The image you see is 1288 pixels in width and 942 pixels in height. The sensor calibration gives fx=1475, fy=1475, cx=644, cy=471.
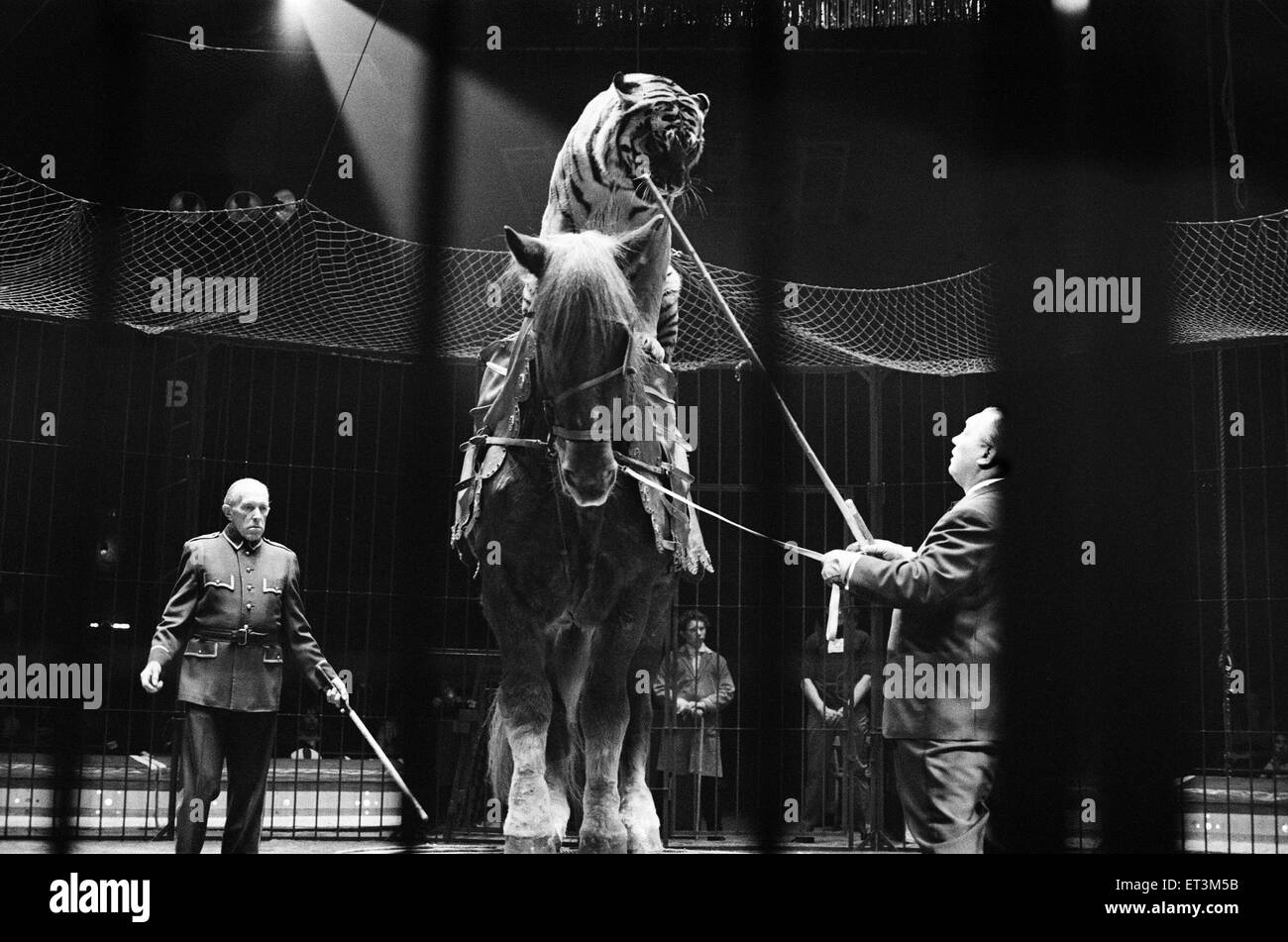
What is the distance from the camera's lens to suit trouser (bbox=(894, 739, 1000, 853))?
415cm

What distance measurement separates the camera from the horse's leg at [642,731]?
425 centimetres

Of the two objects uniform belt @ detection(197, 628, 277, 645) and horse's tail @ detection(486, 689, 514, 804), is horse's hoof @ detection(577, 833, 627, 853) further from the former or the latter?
uniform belt @ detection(197, 628, 277, 645)

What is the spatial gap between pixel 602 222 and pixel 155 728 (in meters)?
2.32

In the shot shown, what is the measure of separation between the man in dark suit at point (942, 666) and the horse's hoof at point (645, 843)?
2.37ft

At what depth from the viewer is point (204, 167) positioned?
521 centimetres

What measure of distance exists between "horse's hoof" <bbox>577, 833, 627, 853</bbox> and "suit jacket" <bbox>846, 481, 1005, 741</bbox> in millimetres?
848

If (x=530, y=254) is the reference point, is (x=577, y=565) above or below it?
below

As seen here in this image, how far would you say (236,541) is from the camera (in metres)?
4.48

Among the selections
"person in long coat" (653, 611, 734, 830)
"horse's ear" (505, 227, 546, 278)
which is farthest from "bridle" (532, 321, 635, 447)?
"person in long coat" (653, 611, 734, 830)

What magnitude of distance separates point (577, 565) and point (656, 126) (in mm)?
1331

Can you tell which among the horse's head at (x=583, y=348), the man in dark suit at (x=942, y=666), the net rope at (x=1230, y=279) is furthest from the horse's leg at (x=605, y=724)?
the net rope at (x=1230, y=279)

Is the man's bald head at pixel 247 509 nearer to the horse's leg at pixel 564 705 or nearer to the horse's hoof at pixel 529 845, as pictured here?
the horse's leg at pixel 564 705

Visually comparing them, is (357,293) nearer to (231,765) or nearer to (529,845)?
(231,765)

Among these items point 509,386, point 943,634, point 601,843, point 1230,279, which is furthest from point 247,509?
point 1230,279
